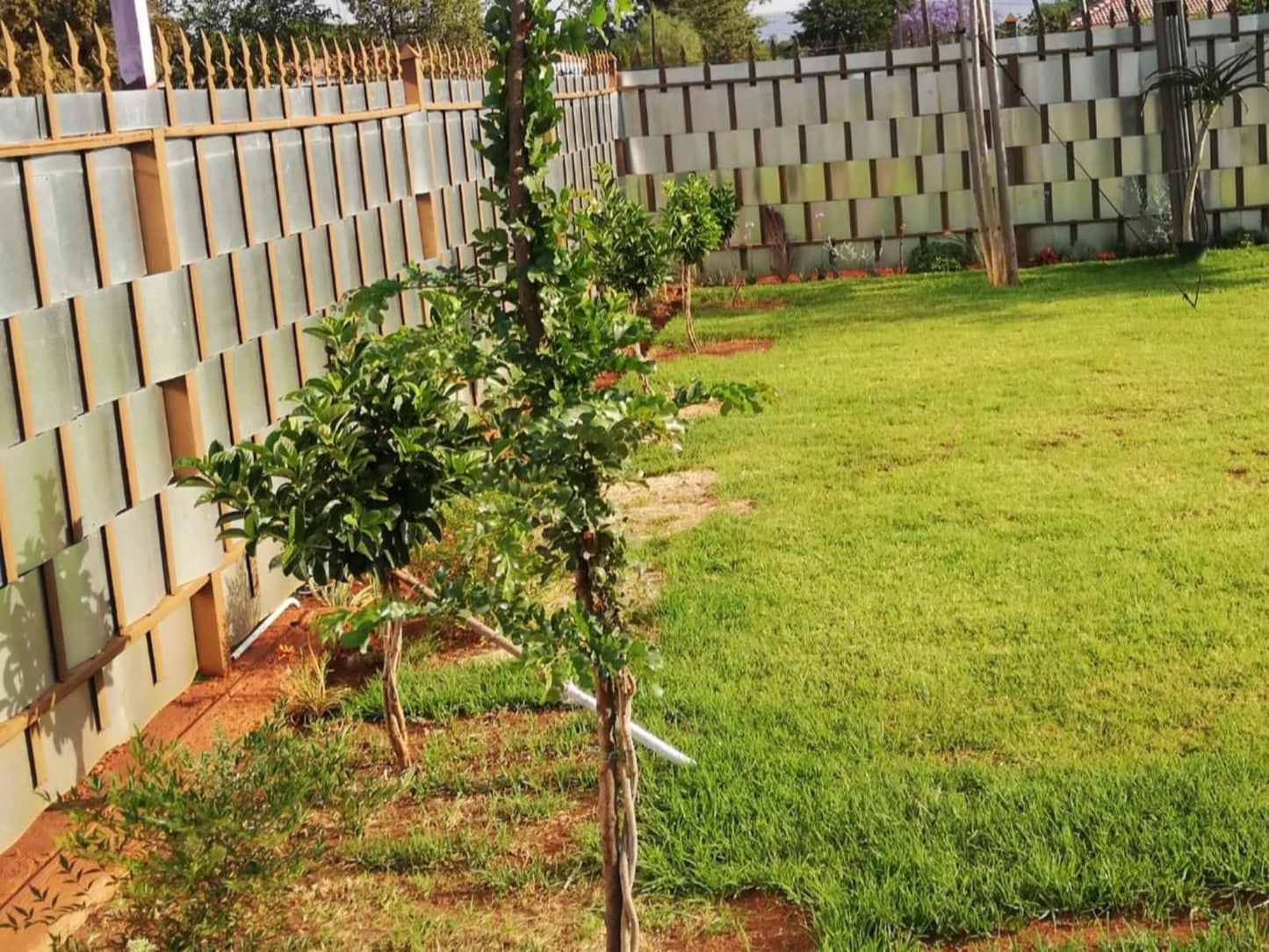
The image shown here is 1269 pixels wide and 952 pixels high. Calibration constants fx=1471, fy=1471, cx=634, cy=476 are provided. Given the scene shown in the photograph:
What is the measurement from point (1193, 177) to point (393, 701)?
43.4 ft

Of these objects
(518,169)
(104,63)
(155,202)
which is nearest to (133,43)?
(104,63)

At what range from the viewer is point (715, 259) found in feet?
57.2

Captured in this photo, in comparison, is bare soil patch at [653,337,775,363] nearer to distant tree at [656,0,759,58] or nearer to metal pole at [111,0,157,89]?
metal pole at [111,0,157,89]

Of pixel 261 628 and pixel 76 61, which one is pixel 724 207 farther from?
pixel 76 61

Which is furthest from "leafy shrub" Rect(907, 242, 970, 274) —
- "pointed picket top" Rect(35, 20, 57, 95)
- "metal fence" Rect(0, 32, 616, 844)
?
"pointed picket top" Rect(35, 20, 57, 95)

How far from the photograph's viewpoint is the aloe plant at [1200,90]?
1527 centimetres

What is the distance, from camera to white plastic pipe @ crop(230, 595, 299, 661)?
571cm

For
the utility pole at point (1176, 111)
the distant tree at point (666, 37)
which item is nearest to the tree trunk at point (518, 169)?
the utility pole at point (1176, 111)

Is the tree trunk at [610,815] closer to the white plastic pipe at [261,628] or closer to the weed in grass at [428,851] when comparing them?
the weed in grass at [428,851]

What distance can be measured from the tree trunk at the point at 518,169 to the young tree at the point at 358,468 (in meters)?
0.65

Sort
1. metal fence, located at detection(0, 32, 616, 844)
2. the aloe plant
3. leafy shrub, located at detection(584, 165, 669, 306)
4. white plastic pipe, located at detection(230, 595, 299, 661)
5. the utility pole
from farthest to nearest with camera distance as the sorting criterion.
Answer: the utility pole
the aloe plant
leafy shrub, located at detection(584, 165, 669, 306)
white plastic pipe, located at detection(230, 595, 299, 661)
metal fence, located at detection(0, 32, 616, 844)

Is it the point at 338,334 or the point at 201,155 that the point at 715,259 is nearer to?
the point at 201,155

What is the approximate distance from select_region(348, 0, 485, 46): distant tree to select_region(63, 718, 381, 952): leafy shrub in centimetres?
3844

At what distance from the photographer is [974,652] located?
205 inches
